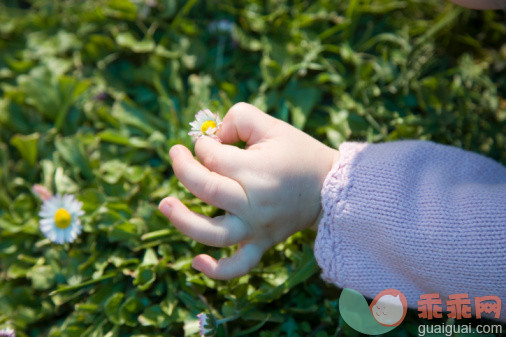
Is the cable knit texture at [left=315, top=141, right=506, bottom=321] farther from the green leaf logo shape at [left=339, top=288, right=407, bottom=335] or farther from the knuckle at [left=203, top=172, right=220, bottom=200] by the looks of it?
the knuckle at [left=203, top=172, right=220, bottom=200]

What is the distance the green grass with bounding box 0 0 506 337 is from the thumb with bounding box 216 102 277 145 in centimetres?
23

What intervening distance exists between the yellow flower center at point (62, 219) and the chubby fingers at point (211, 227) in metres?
0.38

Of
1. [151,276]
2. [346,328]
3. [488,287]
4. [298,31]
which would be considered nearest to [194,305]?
[151,276]

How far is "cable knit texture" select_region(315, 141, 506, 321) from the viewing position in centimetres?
93

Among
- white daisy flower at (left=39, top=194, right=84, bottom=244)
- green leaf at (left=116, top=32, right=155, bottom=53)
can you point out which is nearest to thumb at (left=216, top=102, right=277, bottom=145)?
white daisy flower at (left=39, top=194, right=84, bottom=244)

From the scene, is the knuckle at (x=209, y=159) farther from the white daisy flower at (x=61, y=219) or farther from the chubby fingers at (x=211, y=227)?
the white daisy flower at (x=61, y=219)

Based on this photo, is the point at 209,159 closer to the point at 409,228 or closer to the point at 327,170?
the point at 327,170

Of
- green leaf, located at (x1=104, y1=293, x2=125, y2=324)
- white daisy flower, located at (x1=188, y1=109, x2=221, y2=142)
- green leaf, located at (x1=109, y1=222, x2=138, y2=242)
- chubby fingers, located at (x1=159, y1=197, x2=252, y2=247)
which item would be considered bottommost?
green leaf, located at (x1=104, y1=293, x2=125, y2=324)

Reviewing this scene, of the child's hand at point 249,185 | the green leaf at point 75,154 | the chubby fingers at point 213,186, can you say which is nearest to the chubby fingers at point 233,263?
the child's hand at point 249,185

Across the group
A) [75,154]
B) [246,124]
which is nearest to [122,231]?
[75,154]

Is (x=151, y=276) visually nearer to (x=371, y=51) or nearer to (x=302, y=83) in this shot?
(x=302, y=83)

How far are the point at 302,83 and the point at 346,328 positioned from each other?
2.54 feet

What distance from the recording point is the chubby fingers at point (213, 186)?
92cm

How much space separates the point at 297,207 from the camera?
97cm
